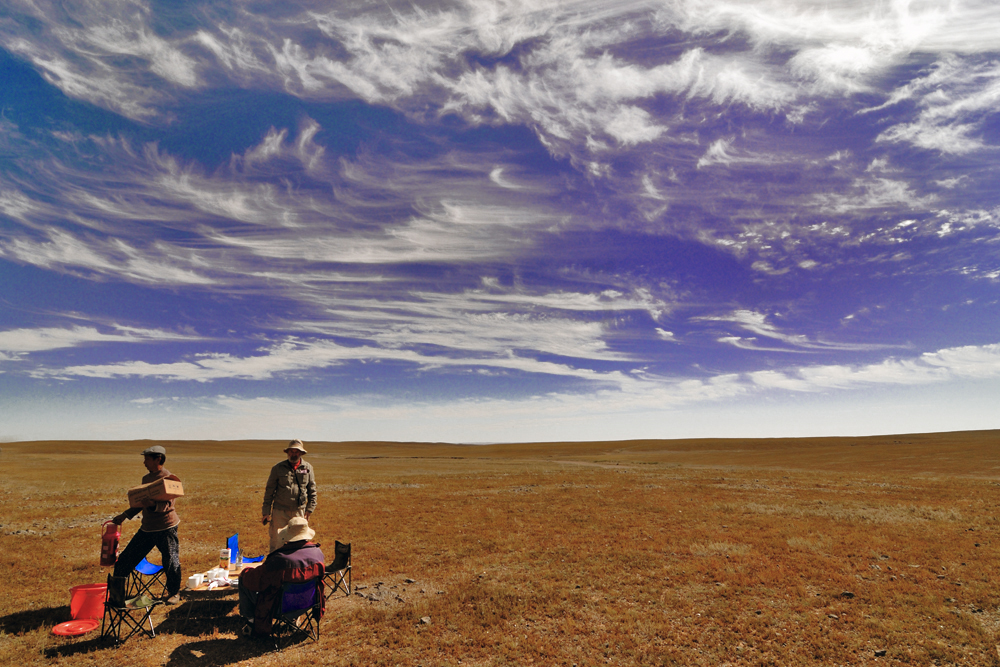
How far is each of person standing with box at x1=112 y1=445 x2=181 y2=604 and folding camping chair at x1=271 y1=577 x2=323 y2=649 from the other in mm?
2360

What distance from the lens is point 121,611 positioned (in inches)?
324

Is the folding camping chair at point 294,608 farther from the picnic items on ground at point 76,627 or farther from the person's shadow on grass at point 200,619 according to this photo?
the picnic items on ground at point 76,627

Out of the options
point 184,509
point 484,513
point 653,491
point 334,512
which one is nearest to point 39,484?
point 184,509

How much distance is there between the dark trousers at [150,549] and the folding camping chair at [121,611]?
0.37 metres

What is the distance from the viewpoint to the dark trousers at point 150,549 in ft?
28.3

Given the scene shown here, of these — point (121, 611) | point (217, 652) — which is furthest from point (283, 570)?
point (121, 611)

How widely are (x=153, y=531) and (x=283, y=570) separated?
3.25 metres

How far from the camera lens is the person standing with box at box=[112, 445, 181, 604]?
863 centimetres

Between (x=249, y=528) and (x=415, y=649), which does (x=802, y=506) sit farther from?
(x=249, y=528)

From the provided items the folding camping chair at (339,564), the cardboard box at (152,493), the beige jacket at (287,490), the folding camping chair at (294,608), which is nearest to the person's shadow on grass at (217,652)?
the folding camping chair at (294,608)

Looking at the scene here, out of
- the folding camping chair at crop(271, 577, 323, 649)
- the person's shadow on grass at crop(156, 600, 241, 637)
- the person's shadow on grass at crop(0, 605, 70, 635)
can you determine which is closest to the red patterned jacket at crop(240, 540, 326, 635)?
the folding camping chair at crop(271, 577, 323, 649)

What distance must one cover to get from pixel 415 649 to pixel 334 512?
16651mm

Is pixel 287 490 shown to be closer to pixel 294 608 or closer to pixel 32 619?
pixel 294 608

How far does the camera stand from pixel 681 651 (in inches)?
337
